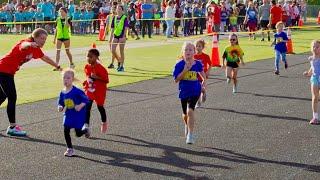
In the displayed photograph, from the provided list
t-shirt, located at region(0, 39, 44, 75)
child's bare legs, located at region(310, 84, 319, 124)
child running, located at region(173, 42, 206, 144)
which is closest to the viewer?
child running, located at region(173, 42, 206, 144)

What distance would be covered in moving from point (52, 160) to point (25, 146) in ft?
3.28

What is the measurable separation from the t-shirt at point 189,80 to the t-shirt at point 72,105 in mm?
1514

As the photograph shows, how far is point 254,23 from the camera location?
32219 millimetres

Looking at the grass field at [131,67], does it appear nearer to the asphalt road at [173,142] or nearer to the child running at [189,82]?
the asphalt road at [173,142]

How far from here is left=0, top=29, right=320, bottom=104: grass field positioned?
587 inches

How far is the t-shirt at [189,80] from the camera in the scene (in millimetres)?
9172

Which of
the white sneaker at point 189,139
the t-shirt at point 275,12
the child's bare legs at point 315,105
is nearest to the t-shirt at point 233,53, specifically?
the child's bare legs at point 315,105

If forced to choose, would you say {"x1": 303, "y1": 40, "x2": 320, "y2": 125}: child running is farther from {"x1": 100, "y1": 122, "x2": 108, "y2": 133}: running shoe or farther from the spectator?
the spectator

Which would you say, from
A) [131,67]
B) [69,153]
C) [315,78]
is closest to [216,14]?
[131,67]

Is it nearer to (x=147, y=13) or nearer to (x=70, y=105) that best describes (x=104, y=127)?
(x=70, y=105)

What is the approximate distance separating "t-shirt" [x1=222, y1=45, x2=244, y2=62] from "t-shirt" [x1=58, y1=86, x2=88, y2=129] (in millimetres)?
6406

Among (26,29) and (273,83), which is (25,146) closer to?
(273,83)

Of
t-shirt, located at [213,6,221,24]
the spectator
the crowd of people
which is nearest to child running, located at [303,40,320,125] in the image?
the crowd of people

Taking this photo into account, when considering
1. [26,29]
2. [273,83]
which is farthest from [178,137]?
[26,29]
